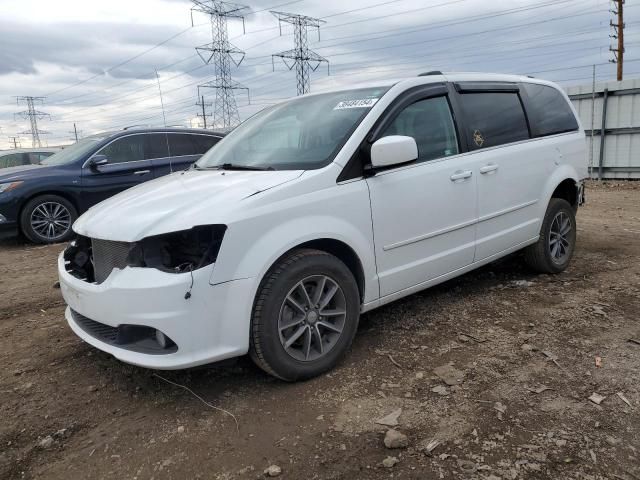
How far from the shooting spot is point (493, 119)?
14.3 feet

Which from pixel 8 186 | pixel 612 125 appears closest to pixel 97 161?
pixel 8 186

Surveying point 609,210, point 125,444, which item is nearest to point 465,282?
point 125,444

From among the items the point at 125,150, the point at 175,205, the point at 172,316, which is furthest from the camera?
the point at 125,150

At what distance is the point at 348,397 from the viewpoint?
2.92 m

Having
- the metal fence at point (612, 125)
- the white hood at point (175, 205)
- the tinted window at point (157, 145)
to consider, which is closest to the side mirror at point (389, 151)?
the white hood at point (175, 205)

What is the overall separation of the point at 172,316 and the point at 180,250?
1.20 feet

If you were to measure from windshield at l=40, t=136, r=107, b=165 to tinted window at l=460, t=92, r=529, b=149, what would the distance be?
20.2 feet

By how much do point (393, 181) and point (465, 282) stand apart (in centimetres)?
190

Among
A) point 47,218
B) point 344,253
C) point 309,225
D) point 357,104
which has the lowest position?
point 47,218

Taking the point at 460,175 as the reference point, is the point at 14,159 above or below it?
above

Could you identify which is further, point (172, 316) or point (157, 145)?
point (157, 145)

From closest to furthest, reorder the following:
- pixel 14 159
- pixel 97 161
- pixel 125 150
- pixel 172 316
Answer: pixel 172 316, pixel 97 161, pixel 125 150, pixel 14 159

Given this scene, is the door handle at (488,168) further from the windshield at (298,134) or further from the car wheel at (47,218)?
the car wheel at (47,218)

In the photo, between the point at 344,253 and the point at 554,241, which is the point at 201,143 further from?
the point at 344,253
